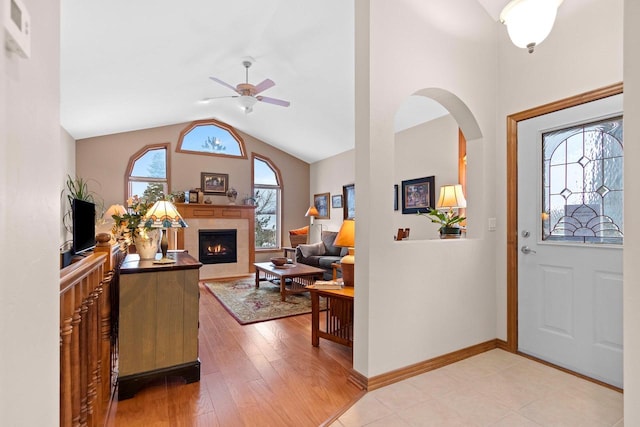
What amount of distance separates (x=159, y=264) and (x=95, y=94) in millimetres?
A: 3286

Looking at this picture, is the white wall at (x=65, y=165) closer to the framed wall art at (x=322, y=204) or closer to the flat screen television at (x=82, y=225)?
the flat screen television at (x=82, y=225)

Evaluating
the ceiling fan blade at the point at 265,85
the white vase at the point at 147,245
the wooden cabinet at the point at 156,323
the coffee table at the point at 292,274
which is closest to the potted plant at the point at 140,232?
the white vase at the point at 147,245

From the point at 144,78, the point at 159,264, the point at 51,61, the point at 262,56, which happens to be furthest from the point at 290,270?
the point at 51,61

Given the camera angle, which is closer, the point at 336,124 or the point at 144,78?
the point at 144,78

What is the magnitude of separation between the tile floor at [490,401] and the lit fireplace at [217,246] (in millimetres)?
4835

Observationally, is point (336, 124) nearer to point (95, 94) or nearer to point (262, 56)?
point (262, 56)

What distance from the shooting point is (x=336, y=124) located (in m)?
5.55

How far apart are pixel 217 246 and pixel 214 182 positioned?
1.36m

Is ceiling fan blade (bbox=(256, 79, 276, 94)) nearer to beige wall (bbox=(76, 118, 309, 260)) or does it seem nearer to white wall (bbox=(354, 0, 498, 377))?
white wall (bbox=(354, 0, 498, 377))

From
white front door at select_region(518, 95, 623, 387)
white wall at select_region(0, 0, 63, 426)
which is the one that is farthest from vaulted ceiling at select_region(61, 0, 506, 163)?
white wall at select_region(0, 0, 63, 426)

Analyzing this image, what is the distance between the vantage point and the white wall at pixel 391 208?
2162 mm

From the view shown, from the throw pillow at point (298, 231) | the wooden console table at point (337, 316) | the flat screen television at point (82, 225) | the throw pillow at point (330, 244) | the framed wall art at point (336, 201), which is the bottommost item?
the wooden console table at point (337, 316)

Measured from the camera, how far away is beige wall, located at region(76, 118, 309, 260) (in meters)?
5.83

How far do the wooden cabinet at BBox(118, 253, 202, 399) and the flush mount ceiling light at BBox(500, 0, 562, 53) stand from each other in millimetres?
2503
